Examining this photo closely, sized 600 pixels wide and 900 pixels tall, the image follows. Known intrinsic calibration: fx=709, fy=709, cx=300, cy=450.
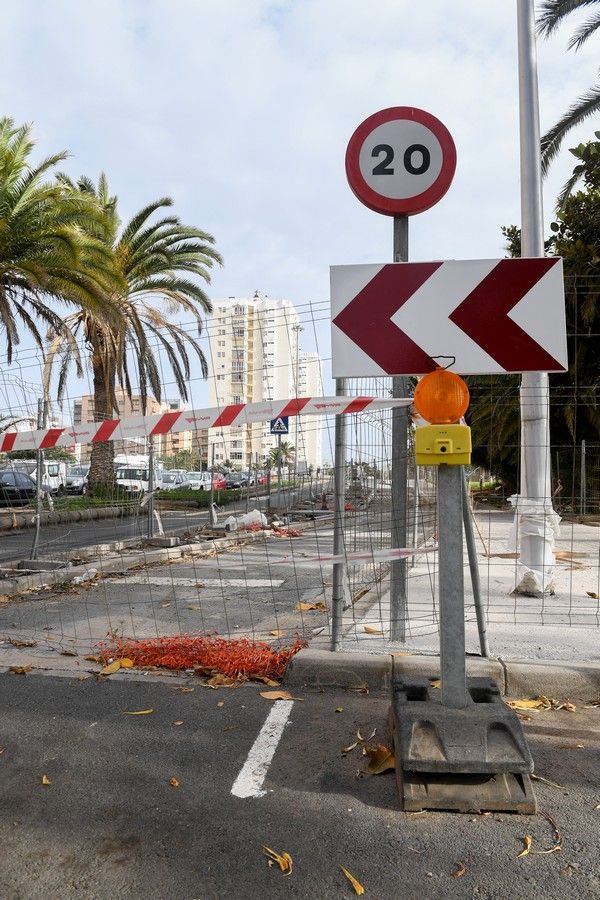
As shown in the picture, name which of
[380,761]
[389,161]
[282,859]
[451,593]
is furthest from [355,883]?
[389,161]

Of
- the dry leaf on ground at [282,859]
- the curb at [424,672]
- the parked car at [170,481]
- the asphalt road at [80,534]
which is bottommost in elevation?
the asphalt road at [80,534]

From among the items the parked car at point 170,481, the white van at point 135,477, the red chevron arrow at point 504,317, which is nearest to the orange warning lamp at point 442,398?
the red chevron arrow at point 504,317

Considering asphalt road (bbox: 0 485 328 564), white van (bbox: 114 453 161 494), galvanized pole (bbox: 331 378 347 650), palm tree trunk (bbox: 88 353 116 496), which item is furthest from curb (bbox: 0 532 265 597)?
galvanized pole (bbox: 331 378 347 650)

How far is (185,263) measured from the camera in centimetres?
2166

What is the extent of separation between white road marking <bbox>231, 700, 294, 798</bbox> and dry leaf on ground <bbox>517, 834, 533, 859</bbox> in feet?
3.11

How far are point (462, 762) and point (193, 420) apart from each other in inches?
108

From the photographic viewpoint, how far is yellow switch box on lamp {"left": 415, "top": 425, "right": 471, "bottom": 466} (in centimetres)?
279

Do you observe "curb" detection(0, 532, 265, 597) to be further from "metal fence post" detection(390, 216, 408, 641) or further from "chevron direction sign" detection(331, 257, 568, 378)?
"chevron direction sign" detection(331, 257, 568, 378)

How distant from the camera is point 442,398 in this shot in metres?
2.88

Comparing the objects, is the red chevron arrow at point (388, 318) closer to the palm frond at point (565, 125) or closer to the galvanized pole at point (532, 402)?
the galvanized pole at point (532, 402)

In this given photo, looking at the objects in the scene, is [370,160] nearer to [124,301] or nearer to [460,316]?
[460,316]

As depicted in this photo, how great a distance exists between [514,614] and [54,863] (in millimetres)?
3773

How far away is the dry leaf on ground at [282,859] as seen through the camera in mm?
2221

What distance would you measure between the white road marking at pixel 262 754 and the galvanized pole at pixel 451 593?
809mm
